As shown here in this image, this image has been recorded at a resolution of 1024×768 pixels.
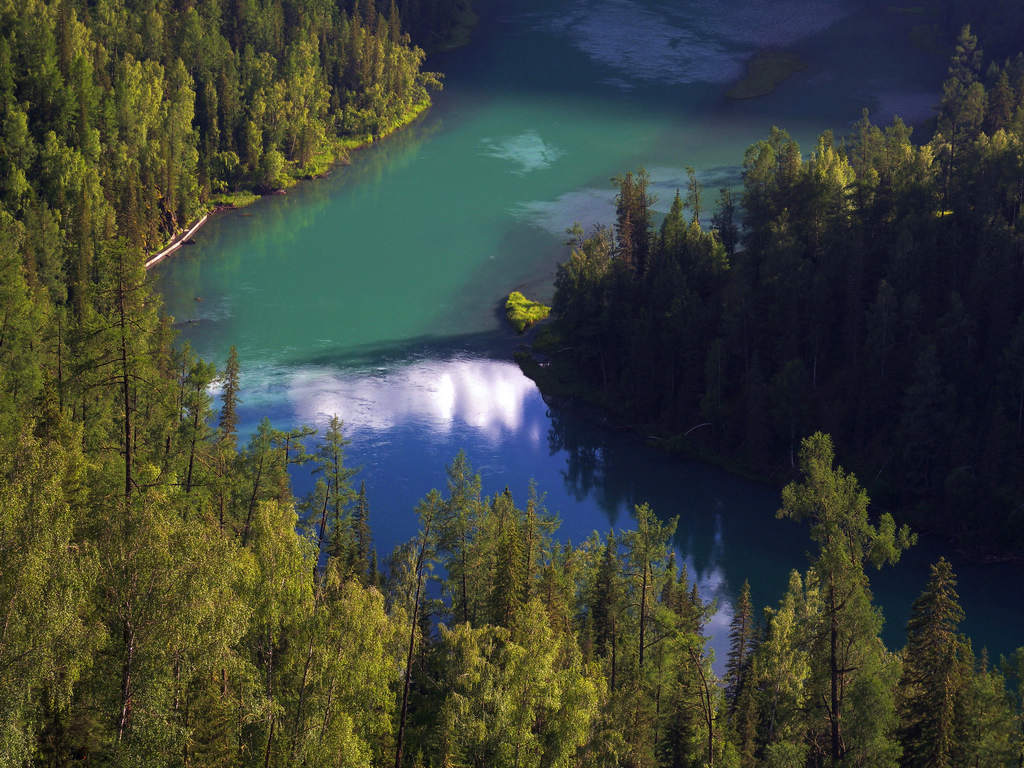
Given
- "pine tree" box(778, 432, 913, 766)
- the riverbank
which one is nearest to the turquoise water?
the riverbank

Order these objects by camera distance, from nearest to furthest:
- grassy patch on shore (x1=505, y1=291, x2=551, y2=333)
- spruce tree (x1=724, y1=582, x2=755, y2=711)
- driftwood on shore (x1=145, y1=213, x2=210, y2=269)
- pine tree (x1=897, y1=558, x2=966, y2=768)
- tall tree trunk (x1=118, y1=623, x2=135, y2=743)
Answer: tall tree trunk (x1=118, y1=623, x2=135, y2=743), pine tree (x1=897, y1=558, x2=966, y2=768), spruce tree (x1=724, y1=582, x2=755, y2=711), grassy patch on shore (x1=505, y1=291, x2=551, y2=333), driftwood on shore (x1=145, y1=213, x2=210, y2=269)

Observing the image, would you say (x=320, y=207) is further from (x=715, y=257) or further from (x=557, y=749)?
(x=557, y=749)

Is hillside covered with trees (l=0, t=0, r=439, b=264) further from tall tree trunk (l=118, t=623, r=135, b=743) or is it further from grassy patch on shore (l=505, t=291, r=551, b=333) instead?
tall tree trunk (l=118, t=623, r=135, b=743)

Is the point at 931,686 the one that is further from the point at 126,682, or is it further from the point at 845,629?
the point at 126,682

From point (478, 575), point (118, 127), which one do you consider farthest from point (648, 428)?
point (118, 127)

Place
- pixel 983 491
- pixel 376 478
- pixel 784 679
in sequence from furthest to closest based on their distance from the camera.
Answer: pixel 376 478 < pixel 983 491 < pixel 784 679

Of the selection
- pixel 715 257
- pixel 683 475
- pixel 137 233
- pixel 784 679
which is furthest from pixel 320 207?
pixel 784 679
